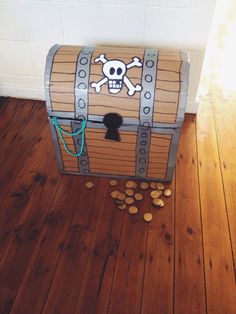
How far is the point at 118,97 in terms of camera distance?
999 mm

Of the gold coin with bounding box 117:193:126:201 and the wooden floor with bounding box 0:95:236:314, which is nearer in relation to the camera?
the wooden floor with bounding box 0:95:236:314

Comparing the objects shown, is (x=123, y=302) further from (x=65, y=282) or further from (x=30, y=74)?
(x=30, y=74)

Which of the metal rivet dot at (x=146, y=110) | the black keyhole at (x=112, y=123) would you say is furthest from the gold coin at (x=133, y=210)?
the metal rivet dot at (x=146, y=110)

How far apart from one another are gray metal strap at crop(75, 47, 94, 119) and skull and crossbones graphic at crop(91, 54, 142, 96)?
37 mm

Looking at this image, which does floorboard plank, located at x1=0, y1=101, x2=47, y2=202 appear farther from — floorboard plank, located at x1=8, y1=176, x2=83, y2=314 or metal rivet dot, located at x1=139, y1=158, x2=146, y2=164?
metal rivet dot, located at x1=139, y1=158, x2=146, y2=164

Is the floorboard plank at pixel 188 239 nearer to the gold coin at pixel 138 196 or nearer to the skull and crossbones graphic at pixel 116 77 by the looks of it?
the gold coin at pixel 138 196

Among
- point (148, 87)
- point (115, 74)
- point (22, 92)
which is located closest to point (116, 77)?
point (115, 74)

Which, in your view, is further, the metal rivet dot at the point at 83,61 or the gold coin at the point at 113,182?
the gold coin at the point at 113,182

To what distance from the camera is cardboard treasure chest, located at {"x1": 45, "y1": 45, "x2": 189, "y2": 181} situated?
984 mm

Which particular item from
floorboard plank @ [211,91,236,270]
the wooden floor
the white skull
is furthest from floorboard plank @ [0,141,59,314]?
floorboard plank @ [211,91,236,270]

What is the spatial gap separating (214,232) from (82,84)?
0.80 metres

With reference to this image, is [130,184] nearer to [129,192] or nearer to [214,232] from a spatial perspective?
[129,192]

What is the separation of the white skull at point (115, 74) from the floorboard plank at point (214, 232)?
2.08ft

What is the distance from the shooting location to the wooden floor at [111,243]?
0.91m
